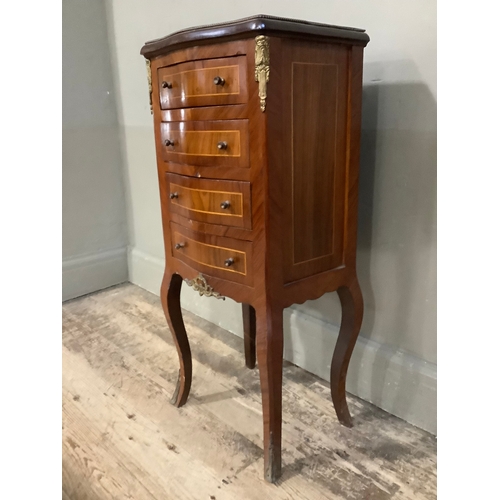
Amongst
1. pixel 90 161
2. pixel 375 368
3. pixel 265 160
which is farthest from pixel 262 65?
pixel 90 161

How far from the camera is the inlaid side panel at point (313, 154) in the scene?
3.81 ft

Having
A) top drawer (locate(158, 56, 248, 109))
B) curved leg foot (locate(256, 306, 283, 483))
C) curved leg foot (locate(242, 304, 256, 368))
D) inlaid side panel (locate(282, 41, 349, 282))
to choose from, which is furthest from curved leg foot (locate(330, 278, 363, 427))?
top drawer (locate(158, 56, 248, 109))

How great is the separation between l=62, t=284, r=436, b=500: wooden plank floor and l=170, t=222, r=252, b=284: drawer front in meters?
0.60

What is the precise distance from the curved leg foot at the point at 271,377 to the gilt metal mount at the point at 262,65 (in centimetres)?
53

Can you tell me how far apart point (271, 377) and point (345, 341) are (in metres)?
0.36

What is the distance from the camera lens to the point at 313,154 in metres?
1.24

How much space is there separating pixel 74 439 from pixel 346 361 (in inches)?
37.2

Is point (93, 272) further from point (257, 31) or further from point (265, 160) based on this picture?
point (257, 31)

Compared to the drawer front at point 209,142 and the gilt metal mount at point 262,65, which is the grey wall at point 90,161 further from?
the gilt metal mount at point 262,65

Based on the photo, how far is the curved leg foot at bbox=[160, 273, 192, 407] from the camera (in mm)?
1617

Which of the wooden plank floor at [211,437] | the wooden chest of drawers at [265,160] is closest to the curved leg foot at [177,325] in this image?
the wooden plank floor at [211,437]

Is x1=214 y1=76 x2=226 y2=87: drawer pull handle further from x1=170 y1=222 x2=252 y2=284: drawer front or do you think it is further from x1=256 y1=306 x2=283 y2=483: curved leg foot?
x1=256 y1=306 x2=283 y2=483: curved leg foot

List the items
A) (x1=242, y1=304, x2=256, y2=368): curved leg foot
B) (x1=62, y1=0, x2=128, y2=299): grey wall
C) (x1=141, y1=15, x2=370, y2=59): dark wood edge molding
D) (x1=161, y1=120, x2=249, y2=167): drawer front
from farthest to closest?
(x1=62, y1=0, x2=128, y2=299): grey wall
(x1=242, y1=304, x2=256, y2=368): curved leg foot
(x1=161, y1=120, x2=249, y2=167): drawer front
(x1=141, y1=15, x2=370, y2=59): dark wood edge molding
